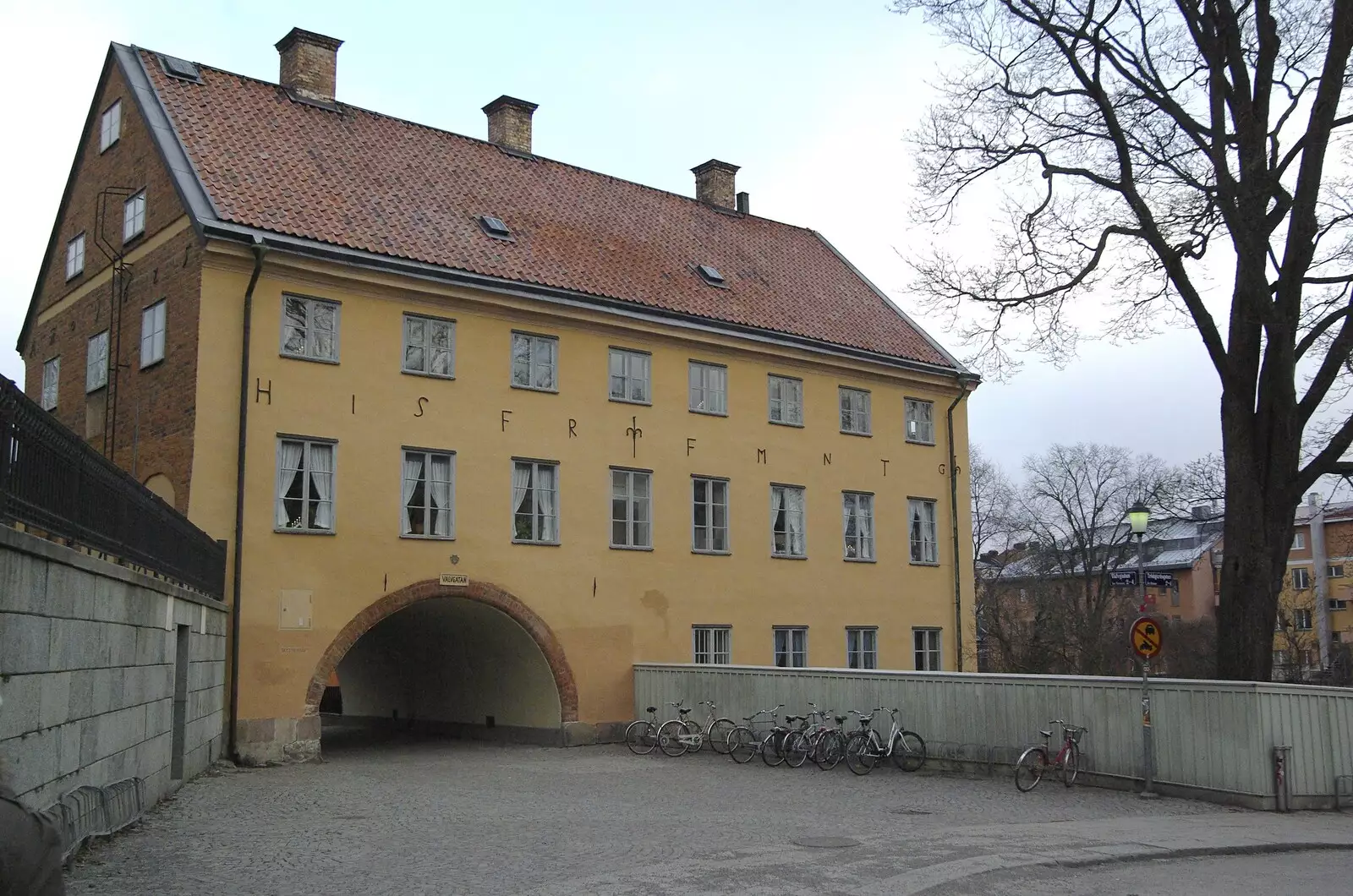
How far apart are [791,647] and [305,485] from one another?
12267 mm

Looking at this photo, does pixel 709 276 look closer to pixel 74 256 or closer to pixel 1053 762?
pixel 74 256

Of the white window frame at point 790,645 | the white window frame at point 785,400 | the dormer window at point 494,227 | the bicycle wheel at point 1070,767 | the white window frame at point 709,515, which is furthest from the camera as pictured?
the white window frame at point 785,400

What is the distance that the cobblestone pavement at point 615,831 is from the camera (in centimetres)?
1104

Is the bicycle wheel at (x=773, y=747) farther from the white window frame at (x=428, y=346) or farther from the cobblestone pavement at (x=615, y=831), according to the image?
the white window frame at (x=428, y=346)

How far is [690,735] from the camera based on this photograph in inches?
965

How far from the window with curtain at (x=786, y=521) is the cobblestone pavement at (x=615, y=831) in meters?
9.37

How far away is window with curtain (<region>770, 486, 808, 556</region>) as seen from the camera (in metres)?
30.4

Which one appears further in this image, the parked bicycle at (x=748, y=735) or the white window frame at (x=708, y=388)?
the white window frame at (x=708, y=388)

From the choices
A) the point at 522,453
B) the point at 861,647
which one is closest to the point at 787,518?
the point at 861,647

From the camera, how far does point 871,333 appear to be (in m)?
33.8

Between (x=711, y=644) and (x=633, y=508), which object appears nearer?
(x=633, y=508)

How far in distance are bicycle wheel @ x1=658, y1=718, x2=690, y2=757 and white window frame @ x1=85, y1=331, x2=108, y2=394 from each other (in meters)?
12.5

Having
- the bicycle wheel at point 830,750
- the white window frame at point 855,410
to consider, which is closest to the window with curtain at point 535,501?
the bicycle wheel at point 830,750

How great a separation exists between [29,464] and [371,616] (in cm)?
1497
